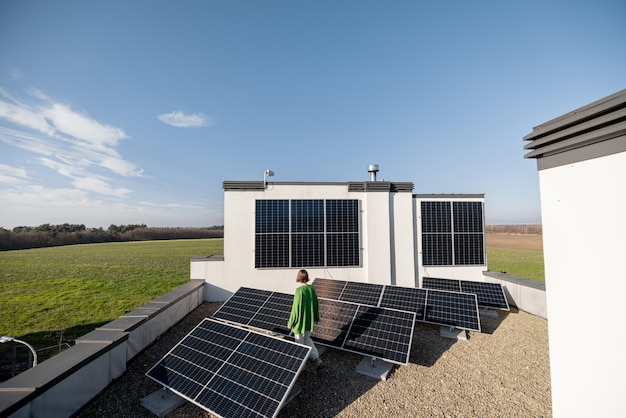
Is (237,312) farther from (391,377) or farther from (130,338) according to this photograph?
(391,377)

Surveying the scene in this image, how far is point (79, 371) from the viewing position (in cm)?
436

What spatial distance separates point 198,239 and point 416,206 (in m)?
69.3

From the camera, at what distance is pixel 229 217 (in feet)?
35.4

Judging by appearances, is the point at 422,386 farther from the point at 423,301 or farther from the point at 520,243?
the point at 520,243

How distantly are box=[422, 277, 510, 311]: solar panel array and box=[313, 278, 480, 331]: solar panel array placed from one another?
5.76 ft

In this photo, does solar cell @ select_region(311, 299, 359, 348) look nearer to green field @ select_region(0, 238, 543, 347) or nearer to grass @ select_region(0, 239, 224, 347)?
green field @ select_region(0, 238, 543, 347)

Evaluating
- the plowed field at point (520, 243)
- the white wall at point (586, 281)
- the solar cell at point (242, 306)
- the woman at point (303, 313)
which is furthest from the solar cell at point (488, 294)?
the plowed field at point (520, 243)

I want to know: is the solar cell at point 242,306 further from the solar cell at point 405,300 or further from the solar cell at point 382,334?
the solar cell at point 405,300

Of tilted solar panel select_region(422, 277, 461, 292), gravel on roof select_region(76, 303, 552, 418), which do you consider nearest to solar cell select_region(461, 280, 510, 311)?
tilted solar panel select_region(422, 277, 461, 292)

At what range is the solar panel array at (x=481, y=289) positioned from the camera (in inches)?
359

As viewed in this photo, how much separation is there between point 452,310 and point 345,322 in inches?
147

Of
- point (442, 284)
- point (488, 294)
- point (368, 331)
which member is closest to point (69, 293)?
point (368, 331)

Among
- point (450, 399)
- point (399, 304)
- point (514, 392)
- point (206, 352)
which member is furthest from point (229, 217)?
point (514, 392)

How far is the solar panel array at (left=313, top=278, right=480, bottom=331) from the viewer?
755 cm
